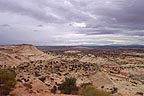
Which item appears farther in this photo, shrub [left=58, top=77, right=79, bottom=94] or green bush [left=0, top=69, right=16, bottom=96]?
shrub [left=58, top=77, right=79, bottom=94]

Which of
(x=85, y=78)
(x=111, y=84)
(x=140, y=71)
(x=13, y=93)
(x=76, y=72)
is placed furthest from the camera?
(x=140, y=71)

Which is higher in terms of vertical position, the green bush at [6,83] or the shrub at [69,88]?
the green bush at [6,83]

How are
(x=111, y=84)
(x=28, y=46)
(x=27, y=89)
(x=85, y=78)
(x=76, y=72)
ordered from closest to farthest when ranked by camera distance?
(x=27, y=89)
(x=111, y=84)
(x=85, y=78)
(x=76, y=72)
(x=28, y=46)

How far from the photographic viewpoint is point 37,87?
34.2m

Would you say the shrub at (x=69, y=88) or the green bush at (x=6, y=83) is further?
the shrub at (x=69, y=88)

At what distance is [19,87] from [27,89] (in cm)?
82

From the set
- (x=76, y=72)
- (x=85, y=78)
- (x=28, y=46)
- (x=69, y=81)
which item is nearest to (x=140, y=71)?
(x=76, y=72)

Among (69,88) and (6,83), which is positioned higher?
(6,83)

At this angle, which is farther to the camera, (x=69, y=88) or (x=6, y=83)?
(x=69, y=88)

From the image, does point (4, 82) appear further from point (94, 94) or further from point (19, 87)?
point (94, 94)

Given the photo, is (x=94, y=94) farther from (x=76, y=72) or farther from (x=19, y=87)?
(x=76, y=72)

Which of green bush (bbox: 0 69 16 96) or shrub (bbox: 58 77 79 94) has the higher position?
green bush (bbox: 0 69 16 96)

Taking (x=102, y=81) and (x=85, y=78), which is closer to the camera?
(x=102, y=81)

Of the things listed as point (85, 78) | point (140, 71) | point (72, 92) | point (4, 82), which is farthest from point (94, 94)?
point (140, 71)
